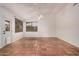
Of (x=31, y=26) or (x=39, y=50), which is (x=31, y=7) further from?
(x=31, y=26)

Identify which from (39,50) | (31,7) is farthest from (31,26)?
(39,50)

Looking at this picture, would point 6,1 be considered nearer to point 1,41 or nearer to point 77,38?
point 1,41

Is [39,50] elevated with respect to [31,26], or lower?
lower

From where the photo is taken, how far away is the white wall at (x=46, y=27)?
13.7 m

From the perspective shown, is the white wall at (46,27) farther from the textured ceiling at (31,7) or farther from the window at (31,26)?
the textured ceiling at (31,7)

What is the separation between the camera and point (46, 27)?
14.0 m

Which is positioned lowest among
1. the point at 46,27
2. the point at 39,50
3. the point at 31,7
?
the point at 39,50

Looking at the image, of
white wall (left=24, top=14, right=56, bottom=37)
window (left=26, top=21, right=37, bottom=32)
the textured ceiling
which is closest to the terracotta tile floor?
the textured ceiling

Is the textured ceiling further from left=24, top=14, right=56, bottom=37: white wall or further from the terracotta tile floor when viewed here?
left=24, top=14, right=56, bottom=37: white wall

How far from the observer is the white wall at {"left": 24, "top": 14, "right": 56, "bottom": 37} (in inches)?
539

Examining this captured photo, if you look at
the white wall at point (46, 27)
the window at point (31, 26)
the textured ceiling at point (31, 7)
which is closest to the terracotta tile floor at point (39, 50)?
the textured ceiling at point (31, 7)

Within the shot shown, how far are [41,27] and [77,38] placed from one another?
8.29 meters

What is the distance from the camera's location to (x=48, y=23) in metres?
13.9

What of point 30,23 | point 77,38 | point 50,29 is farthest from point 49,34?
point 77,38
